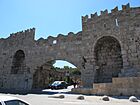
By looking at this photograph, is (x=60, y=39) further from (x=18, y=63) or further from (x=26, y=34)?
(x=18, y=63)

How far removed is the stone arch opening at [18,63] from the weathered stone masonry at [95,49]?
0.37 metres

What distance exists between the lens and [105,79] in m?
14.8

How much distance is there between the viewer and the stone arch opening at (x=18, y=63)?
20.1 metres

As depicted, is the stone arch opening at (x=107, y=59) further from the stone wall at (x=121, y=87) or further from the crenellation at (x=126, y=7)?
the stone wall at (x=121, y=87)

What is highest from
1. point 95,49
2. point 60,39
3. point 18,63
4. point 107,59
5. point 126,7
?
point 126,7

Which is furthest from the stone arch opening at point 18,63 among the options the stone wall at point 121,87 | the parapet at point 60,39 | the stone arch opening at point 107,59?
the stone wall at point 121,87

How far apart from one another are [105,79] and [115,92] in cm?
357

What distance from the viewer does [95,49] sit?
50.6ft

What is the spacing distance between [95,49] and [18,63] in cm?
957

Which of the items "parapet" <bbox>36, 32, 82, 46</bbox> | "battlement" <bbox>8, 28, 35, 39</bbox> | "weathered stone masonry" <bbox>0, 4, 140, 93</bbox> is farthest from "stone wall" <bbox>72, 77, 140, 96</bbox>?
"battlement" <bbox>8, 28, 35, 39</bbox>

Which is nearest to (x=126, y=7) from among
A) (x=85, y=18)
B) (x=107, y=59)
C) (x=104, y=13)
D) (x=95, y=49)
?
(x=104, y=13)

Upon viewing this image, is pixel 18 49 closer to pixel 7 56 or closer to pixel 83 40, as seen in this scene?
pixel 7 56

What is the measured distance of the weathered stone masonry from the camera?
13.8 m

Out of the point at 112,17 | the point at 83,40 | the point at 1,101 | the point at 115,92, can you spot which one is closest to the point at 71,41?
the point at 83,40
